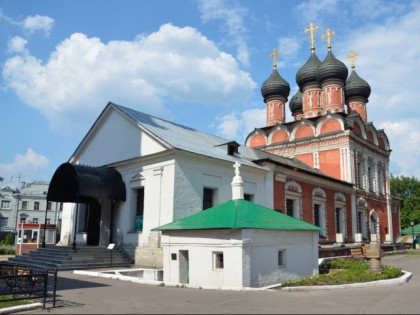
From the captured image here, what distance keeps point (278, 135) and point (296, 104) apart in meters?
7.01

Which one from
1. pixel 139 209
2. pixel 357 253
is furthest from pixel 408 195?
pixel 139 209

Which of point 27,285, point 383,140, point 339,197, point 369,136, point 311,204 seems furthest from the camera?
point 383,140

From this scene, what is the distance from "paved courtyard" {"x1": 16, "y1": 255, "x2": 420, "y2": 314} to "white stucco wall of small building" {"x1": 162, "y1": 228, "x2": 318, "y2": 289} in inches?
46.2

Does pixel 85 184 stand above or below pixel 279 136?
below

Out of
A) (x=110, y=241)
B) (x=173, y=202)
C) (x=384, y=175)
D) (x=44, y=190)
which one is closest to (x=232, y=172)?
(x=173, y=202)

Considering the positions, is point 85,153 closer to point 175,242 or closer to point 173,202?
point 173,202

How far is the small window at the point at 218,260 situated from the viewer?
1190cm

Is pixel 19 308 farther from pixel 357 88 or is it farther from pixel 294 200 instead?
pixel 357 88

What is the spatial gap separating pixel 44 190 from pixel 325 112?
40.6 metres

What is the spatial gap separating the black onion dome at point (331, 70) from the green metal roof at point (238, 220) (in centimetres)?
2151

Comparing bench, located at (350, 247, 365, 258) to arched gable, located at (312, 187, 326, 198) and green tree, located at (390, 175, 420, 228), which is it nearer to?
arched gable, located at (312, 187, 326, 198)

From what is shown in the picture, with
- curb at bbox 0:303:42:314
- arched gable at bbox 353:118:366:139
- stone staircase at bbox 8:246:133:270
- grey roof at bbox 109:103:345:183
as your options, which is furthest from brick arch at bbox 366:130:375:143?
curb at bbox 0:303:42:314

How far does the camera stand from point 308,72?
34594 mm

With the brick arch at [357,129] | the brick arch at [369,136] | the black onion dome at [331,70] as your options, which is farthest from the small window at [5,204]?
the brick arch at [369,136]
